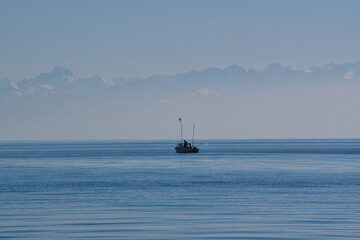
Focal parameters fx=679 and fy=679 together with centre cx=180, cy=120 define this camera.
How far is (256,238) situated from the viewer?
3209 cm

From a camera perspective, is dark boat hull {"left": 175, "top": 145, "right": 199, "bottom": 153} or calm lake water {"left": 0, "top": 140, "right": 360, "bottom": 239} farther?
dark boat hull {"left": 175, "top": 145, "right": 199, "bottom": 153}

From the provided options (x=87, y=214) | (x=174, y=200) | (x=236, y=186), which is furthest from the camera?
(x=236, y=186)

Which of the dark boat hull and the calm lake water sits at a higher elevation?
the dark boat hull

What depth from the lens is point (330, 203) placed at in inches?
1907

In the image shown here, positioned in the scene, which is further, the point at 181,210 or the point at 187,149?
the point at 187,149

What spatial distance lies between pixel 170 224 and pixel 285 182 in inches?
1474

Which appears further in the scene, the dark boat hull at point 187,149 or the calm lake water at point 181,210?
the dark boat hull at point 187,149

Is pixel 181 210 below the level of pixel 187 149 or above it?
below

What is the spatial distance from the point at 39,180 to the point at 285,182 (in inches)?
1088

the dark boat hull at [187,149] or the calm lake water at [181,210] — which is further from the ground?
the dark boat hull at [187,149]

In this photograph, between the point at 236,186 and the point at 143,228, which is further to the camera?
the point at 236,186

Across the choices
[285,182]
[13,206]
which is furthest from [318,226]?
[285,182]

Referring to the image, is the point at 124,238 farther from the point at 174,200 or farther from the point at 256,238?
the point at 174,200

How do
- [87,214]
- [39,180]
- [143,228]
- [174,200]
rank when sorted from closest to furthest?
1. [143,228]
2. [87,214]
3. [174,200]
4. [39,180]
